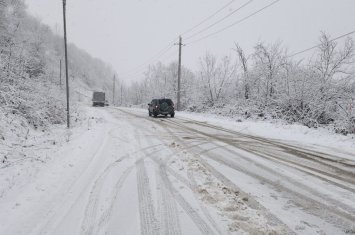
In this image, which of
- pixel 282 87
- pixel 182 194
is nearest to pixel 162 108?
pixel 282 87

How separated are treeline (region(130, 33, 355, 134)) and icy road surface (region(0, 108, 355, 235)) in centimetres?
896

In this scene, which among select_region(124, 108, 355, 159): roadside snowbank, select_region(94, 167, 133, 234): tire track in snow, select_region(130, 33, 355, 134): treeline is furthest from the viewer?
select_region(130, 33, 355, 134): treeline

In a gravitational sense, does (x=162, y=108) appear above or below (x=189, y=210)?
above

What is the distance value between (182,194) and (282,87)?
69.5 ft

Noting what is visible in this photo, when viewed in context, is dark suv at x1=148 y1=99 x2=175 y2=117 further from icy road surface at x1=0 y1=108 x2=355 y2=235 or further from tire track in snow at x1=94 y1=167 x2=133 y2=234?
tire track in snow at x1=94 y1=167 x2=133 y2=234

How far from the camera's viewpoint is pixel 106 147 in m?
10.6

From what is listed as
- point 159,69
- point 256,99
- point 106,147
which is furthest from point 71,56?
point 106,147

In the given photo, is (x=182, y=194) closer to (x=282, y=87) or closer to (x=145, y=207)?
(x=145, y=207)

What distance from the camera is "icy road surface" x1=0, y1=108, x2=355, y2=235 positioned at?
4.45m

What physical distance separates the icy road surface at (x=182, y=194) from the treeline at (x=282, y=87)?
896cm

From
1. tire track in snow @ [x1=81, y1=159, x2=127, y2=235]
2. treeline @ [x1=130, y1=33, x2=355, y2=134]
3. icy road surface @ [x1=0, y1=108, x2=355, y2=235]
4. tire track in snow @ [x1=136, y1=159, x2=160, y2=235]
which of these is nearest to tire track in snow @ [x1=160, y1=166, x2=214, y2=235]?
icy road surface @ [x1=0, y1=108, x2=355, y2=235]

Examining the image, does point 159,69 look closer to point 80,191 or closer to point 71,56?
point 71,56

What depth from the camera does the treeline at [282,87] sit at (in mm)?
21000

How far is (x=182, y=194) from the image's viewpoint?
18.8 feet
